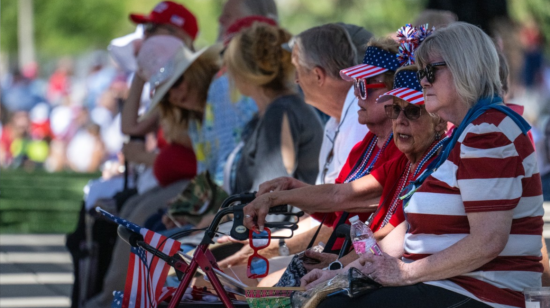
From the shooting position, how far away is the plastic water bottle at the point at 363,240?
132 inches

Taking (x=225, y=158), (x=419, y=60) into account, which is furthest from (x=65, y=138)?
(x=419, y=60)

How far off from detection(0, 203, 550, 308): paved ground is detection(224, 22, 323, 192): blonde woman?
157 centimetres

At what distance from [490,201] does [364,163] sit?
113 cm

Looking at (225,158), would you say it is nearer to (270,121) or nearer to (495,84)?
(270,121)

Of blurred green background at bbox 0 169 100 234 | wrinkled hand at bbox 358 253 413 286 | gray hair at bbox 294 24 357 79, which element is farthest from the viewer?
blurred green background at bbox 0 169 100 234

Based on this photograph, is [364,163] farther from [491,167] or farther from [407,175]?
[491,167]

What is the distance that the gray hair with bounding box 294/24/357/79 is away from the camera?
4.39m

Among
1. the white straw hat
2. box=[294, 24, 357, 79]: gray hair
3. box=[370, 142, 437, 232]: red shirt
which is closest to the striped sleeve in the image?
box=[370, 142, 437, 232]: red shirt

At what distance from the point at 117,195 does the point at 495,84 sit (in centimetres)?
428

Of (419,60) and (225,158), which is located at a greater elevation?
(419,60)

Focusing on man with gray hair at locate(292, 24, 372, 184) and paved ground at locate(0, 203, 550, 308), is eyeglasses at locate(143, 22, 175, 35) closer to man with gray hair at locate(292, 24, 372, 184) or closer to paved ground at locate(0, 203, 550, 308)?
paved ground at locate(0, 203, 550, 308)

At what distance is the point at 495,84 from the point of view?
3109 millimetres

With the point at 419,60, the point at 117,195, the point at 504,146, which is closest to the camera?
the point at 504,146

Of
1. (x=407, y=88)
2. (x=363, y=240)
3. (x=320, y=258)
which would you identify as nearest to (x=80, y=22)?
(x=320, y=258)
